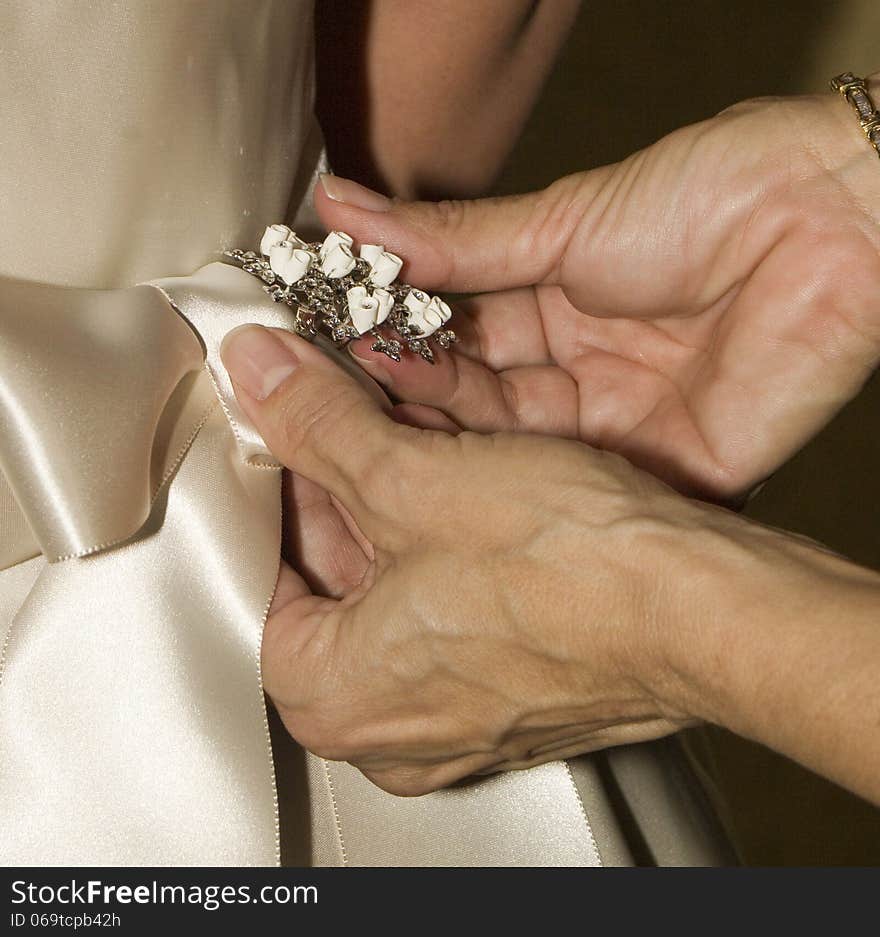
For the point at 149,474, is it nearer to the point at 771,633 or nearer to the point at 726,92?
the point at 771,633

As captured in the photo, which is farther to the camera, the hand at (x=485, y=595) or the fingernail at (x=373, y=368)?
the fingernail at (x=373, y=368)

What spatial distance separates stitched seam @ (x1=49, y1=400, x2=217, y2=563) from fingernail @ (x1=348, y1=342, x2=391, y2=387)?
112mm

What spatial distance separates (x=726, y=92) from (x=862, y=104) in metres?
0.93

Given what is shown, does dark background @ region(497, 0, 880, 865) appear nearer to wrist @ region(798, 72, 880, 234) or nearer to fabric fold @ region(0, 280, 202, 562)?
wrist @ region(798, 72, 880, 234)

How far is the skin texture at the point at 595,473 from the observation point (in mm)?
509

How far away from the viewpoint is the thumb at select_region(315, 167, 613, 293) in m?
0.72

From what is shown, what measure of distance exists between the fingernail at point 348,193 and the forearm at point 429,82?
4.5 inches

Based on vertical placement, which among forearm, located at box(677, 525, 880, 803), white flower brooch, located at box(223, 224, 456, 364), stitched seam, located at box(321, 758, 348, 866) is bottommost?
stitched seam, located at box(321, 758, 348, 866)

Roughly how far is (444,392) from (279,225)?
17 centimetres

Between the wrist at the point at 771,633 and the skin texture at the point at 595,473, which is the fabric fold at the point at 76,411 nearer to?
the skin texture at the point at 595,473

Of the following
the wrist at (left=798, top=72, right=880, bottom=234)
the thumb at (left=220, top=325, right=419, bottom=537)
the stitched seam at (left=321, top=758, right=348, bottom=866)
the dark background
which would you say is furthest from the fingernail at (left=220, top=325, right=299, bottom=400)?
the dark background

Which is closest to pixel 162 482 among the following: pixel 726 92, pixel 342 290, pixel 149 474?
pixel 149 474

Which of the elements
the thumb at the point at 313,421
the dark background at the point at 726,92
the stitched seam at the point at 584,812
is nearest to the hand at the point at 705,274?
the thumb at the point at 313,421

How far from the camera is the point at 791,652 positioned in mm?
475
